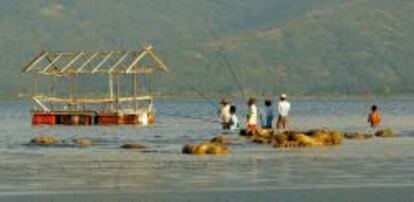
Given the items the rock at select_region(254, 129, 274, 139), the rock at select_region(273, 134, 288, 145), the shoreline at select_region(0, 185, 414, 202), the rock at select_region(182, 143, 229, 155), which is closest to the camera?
the shoreline at select_region(0, 185, 414, 202)

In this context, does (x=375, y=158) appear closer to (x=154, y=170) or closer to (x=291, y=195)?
(x=154, y=170)

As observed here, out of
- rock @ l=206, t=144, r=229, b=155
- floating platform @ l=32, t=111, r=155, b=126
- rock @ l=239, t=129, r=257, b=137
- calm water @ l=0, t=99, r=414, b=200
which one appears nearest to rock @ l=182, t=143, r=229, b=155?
rock @ l=206, t=144, r=229, b=155

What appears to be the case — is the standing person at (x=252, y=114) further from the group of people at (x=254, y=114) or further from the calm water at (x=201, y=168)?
the calm water at (x=201, y=168)

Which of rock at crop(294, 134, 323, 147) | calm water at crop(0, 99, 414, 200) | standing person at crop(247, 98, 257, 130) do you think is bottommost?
calm water at crop(0, 99, 414, 200)

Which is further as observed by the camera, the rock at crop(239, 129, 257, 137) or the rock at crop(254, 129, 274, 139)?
the rock at crop(239, 129, 257, 137)

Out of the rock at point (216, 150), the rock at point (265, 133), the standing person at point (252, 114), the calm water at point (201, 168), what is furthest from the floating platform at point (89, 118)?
the rock at point (216, 150)

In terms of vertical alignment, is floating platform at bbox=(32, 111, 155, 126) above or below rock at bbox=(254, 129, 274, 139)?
above

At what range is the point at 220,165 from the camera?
41375 mm

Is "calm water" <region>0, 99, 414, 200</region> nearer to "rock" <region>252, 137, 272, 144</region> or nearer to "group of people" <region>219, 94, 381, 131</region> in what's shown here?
"rock" <region>252, 137, 272, 144</region>

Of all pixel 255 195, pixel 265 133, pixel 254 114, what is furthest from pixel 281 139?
pixel 255 195

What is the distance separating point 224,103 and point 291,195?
3229 centimetres

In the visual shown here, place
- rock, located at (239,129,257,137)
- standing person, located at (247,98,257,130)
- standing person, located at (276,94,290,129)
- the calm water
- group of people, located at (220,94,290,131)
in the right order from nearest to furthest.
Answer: the calm water → rock, located at (239,129,257,137) → standing person, located at (247,98,257,130) → group of people, located at (220,94,290,131) → standing person, located at (276,94,290,129)

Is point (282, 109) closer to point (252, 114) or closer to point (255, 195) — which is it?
point (252, 114)

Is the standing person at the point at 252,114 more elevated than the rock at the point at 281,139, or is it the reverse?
the standing person at the point at 252,114
